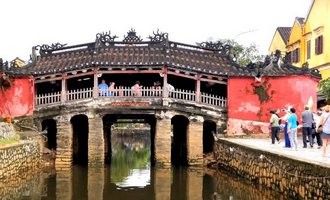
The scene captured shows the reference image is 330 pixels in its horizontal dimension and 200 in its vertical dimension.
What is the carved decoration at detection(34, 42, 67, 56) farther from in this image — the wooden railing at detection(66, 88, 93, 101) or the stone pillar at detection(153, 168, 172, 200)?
the stone pillar at detection(153, 168, 172, 200)

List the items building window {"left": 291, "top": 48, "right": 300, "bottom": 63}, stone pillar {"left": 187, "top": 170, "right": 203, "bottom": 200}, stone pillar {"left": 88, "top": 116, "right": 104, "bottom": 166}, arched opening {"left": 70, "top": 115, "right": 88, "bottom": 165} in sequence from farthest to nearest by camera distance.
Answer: building window {"left": 291, "top": 48, "right": 300, "bottom": 63}, arched opening {"left": 70, "top": 115, "right": 88, "bottom": 165}, stone pillar {"left": 88, "top": 116, "right": 104, "bottom": 166}, stone pillar {"left": 187, "top": 170, "right": 203, "bottom": 200}

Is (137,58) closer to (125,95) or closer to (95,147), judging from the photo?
(125,95)

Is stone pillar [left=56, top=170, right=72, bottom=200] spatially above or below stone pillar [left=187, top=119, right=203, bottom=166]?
below

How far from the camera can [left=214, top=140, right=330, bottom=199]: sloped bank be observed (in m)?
11.0

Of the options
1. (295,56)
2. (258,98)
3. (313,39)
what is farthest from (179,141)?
(295,56)

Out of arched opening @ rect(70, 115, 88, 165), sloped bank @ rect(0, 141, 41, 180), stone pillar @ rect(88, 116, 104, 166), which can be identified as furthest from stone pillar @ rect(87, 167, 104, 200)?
arched opening @ rect(70, 115, 88, 165)

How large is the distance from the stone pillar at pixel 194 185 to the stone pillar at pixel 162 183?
2.22ft

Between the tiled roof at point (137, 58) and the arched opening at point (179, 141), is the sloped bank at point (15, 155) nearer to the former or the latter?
the tiled roof at point (137, 58)

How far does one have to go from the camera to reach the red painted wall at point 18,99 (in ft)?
75.0

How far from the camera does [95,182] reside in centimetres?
1789

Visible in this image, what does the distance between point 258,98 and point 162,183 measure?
25.1ft

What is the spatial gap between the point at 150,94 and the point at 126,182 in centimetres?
601

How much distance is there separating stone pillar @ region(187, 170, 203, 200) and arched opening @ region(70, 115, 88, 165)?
245 inches

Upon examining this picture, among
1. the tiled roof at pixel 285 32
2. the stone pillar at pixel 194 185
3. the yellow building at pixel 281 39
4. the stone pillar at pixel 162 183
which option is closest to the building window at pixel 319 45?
the yellow building at pixel 281 39
